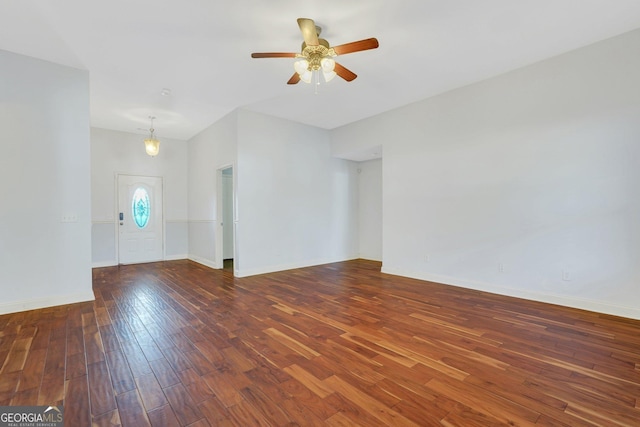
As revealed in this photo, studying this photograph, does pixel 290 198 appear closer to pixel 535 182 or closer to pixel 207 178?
pixel 207 178

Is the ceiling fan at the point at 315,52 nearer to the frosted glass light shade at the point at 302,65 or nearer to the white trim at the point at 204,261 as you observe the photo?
the frosted glass light shade at the point at 302,65

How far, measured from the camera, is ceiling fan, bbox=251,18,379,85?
254 centimetres

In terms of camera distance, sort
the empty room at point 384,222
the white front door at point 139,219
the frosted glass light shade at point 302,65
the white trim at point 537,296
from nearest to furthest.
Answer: the empty room at point 384,222 → the frosted glass light shade at point 302,65 → the white trim at point 537,296 → the white front door at point 139,219

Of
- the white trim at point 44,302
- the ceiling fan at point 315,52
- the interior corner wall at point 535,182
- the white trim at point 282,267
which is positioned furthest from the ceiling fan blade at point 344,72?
the white trim at point 44,302

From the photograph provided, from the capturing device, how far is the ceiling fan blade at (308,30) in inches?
98.1

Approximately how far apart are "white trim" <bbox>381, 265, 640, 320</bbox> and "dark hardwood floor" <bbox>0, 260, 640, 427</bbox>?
0.18 meters

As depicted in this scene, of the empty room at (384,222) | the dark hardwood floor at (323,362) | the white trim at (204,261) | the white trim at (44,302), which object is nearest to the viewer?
the dark hardwood floor at (323,362)

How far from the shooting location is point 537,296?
3656 millimetres

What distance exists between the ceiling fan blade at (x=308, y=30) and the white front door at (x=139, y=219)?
584cm

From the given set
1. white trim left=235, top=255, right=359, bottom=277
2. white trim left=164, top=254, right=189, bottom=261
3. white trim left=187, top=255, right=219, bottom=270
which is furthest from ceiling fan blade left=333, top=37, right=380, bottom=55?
white trim left=164, top=254, right=189, bottom=261

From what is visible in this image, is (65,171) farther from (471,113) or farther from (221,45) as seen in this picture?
(471,113)

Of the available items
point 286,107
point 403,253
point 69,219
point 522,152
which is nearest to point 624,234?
point 522,152

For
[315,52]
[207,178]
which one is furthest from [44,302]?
[315,52]

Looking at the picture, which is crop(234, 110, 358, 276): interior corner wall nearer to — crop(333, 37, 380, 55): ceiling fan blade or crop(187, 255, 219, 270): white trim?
crop(187, 255, 219, 270): white trim
